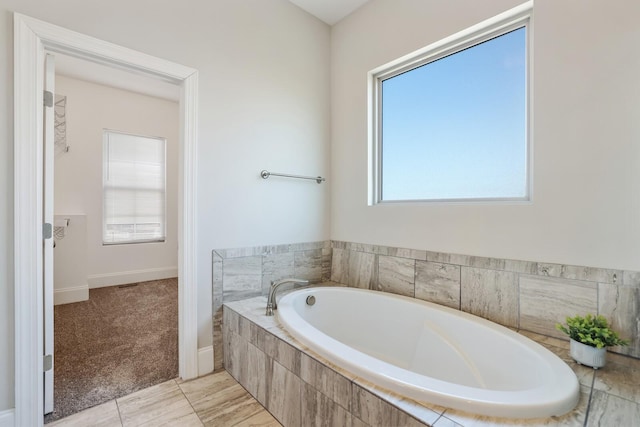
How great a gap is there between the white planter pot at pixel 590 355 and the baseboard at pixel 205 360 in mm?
1968

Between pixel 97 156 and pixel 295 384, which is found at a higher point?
pixel 97 156

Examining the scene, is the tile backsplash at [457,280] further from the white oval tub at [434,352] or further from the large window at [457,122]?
the large window at [457,122]

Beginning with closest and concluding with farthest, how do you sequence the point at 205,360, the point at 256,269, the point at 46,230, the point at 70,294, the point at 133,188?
1. the point at 46,230
2. the point at 205,360
3. the point at 256,269
4. the point at 70,294
5. the point at 133,188

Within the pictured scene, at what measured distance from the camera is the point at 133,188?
414cm

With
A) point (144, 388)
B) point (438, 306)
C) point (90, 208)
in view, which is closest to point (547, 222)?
point (438, 306)

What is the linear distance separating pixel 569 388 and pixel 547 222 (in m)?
0.83

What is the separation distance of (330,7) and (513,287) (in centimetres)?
245

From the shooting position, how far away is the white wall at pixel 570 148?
1.29 metres

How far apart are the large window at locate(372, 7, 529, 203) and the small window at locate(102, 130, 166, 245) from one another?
346 cm

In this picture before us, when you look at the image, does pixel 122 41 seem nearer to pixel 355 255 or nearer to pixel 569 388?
pixel 355 255

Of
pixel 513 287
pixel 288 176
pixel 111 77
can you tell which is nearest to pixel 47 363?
pixel 288 176

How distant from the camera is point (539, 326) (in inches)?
59.9

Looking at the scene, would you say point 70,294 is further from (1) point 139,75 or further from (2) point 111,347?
(1) point 139,75

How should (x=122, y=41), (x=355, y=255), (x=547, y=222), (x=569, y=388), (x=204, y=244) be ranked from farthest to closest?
(x=355, y=255), (x=204, y=244), (x=122, y=41), (x=547, y=222), (x=569, y=388)
